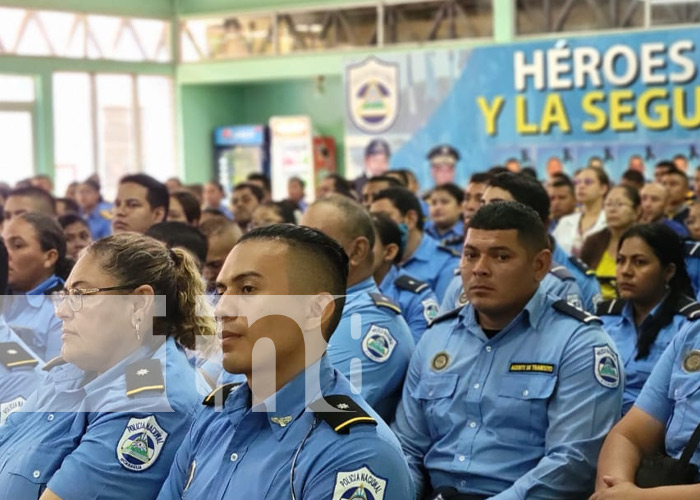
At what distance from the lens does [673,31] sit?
996cm

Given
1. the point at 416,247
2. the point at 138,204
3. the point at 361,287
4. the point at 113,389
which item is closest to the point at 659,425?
the point at 361,287

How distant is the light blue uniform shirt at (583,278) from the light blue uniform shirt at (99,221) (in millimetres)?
4708

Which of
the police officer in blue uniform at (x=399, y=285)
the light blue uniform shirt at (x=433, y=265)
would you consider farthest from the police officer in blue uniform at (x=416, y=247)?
the police officer in blue uniform at (x=399, y=285)

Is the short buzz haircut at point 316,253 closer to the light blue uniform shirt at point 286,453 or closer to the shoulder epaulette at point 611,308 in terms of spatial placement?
the light blue uniform shirt at point 286,453

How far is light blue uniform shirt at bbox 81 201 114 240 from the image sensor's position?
824 centimetres

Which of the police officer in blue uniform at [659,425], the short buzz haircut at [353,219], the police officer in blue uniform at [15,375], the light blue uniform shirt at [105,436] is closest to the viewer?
the light blue uniform shirt at [105,436]

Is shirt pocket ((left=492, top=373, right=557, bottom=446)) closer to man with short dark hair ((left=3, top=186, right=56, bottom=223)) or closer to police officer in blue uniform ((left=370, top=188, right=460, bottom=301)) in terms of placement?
police officer in blue uniform ((left=370, top=188, right=460, bottom=301))

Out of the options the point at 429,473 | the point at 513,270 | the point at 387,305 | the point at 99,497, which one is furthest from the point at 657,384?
the point at 99,497

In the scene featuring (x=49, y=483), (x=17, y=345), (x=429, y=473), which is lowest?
(x=429, y=473)

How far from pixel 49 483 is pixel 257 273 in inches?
25.9

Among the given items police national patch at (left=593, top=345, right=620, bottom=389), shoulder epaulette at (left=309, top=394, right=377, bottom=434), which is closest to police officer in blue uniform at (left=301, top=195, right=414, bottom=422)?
police national patch at (left=593, top=345, right=620, bottom=389)

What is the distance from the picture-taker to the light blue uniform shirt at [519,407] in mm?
2535

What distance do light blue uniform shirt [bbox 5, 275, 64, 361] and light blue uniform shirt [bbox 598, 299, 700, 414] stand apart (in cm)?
195

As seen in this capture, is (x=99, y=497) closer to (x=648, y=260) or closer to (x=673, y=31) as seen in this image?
(x=648, y=260)
